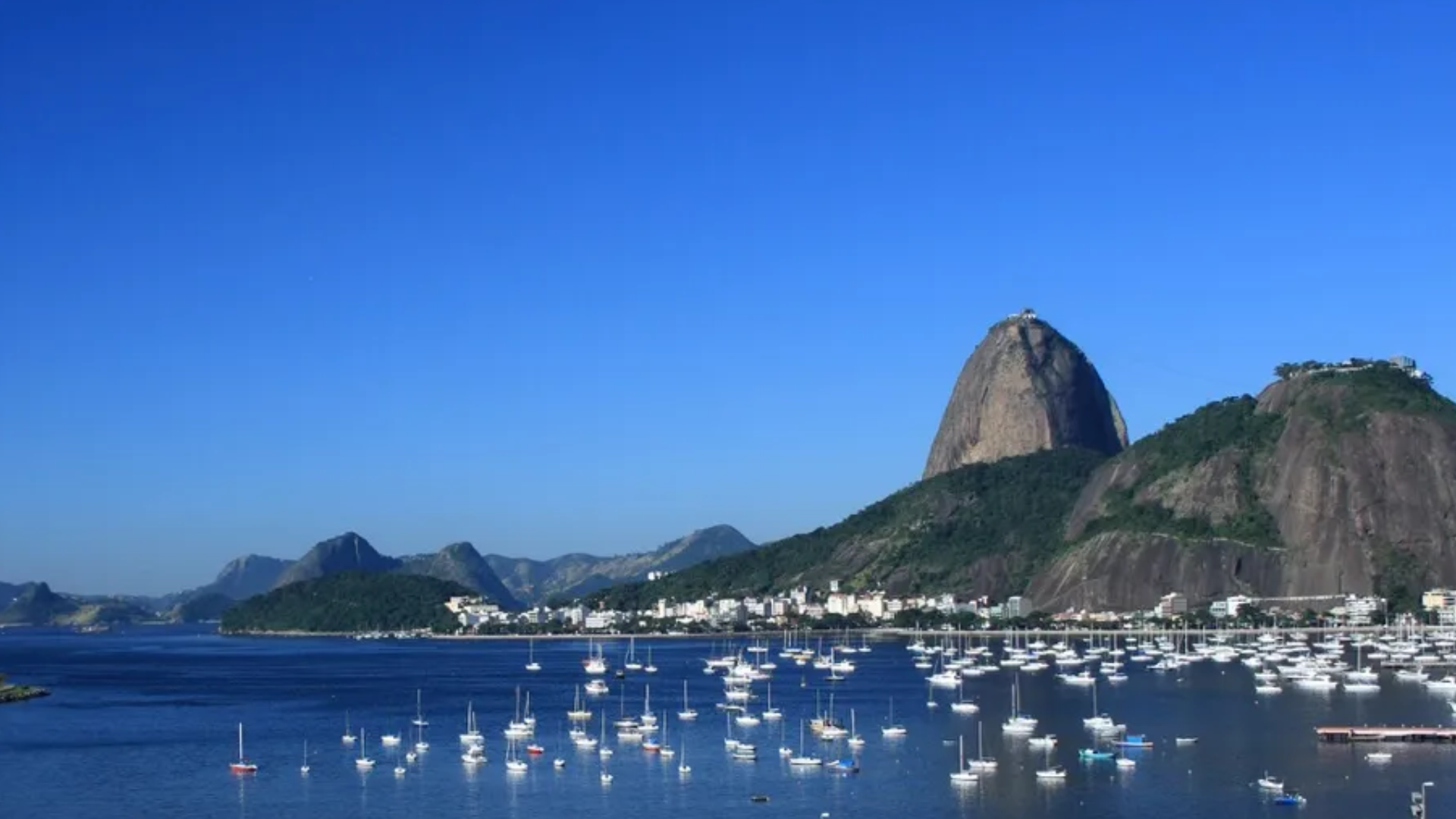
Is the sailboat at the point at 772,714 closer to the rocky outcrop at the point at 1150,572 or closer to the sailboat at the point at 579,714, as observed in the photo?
Result: the sailboat at the point at 579,714

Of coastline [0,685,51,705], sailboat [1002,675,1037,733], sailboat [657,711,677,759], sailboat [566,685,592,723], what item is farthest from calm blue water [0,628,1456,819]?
coastline [0,685,51,705]

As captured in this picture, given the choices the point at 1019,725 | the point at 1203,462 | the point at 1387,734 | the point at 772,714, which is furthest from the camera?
the point at 1203,462

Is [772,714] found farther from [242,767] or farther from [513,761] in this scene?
[242,767]

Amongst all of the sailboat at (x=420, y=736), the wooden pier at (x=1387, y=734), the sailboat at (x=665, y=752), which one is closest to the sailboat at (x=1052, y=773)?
the wooden pier at (x=1387, y=734)

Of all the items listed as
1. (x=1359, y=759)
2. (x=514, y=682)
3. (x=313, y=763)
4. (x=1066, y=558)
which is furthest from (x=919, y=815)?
(x=1066, y=558)

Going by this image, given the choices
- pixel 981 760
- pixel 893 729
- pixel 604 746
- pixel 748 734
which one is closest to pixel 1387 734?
pixel 981 760

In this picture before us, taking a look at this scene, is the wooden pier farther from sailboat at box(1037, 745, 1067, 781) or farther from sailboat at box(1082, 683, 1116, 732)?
sailboat at box(1037, 745, 1067, 781)
